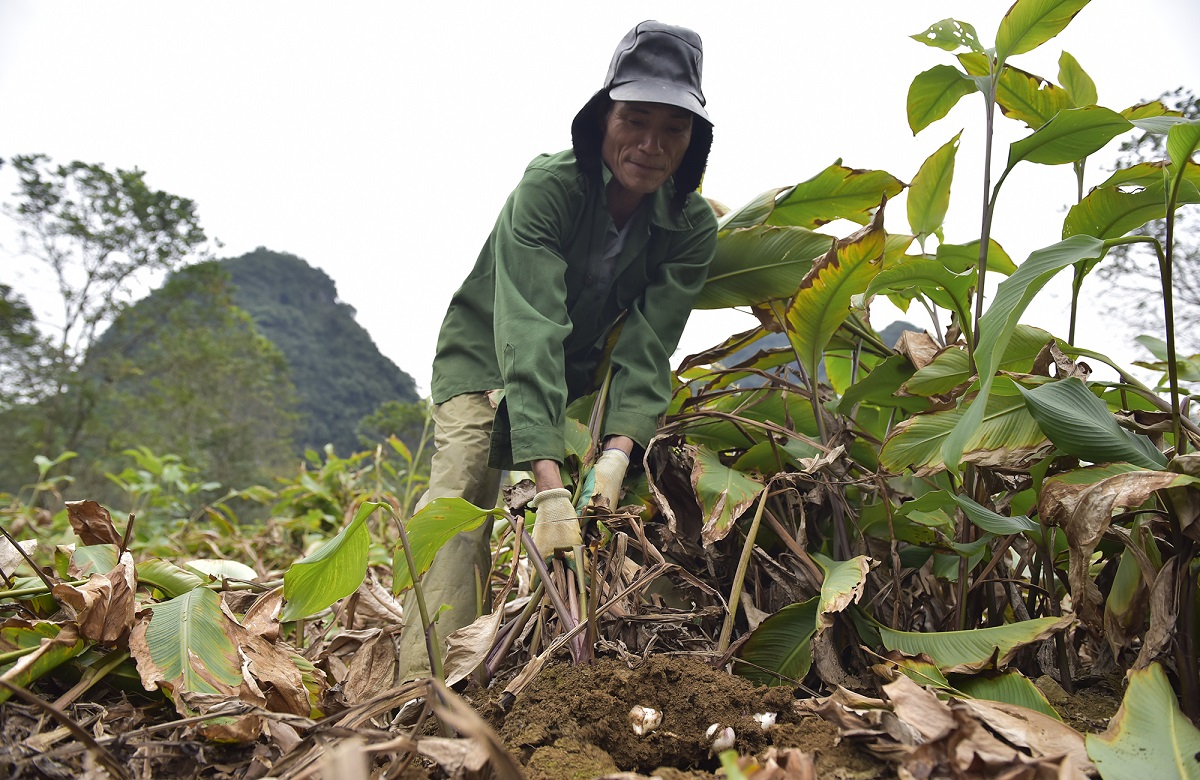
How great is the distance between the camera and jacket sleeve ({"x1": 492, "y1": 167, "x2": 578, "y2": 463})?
54.4 inches

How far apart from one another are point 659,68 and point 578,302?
1.80 ft

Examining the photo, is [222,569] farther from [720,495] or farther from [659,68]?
[659,68]

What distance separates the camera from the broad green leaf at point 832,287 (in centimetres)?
123

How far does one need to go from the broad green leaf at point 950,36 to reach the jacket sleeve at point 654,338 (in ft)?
1.82

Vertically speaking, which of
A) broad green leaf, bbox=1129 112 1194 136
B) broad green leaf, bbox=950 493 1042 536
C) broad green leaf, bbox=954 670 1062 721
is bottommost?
broad green leaf, bbox=954 670 1062 721

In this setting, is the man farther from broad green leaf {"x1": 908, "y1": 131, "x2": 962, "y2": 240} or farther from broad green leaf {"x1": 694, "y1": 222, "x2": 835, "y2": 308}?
broad green leaf {"x1": 908, "y1": 131, "x2": 962, "y2": 240}

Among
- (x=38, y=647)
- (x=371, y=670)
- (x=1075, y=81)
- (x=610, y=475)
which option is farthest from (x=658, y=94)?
(x=38, y=647)

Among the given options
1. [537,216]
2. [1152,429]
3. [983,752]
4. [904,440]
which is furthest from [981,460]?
[537,216]

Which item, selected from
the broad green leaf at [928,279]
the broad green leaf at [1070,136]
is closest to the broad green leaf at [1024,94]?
the broad green leaf at [1070,136]

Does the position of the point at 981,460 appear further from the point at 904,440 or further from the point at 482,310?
the point at 482,310

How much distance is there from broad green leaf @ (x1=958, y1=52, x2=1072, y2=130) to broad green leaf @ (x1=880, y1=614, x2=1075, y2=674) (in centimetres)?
96

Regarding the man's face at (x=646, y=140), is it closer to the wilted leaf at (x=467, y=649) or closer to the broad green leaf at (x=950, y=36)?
the broad green leaf at (x=950, y=36)

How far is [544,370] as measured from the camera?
142 cm

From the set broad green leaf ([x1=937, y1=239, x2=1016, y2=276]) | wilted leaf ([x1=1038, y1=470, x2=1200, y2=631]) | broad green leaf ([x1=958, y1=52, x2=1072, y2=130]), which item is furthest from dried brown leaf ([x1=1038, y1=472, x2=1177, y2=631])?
broad green leaf ([x1=958, y1=52, x2=1072, y2=130])
